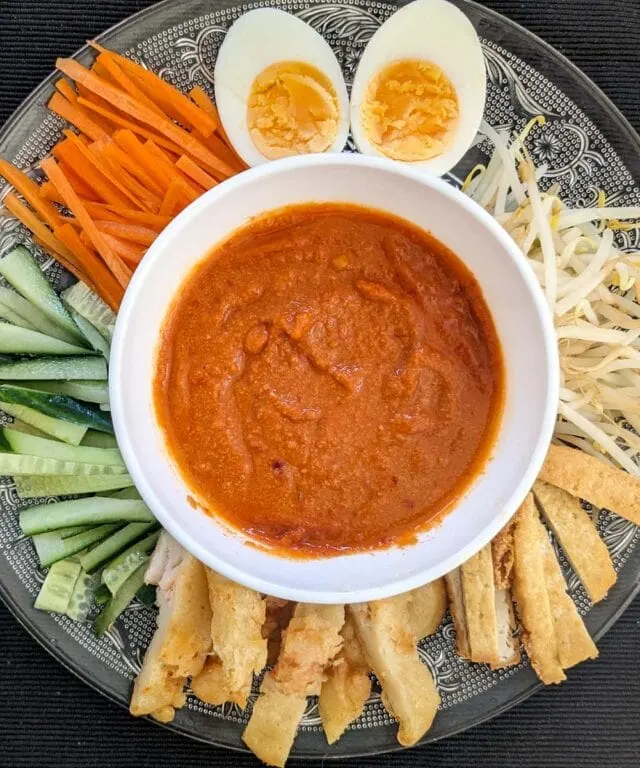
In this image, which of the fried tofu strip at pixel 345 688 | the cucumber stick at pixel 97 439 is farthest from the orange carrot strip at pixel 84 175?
the fried tofu strip at pixel 345 688

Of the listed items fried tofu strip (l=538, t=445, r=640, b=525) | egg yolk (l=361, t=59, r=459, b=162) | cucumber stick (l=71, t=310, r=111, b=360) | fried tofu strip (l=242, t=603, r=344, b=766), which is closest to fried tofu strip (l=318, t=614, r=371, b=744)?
fried tofu strip (l=242, t=603, r=344, b=766)

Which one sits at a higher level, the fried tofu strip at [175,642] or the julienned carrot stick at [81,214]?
the julienned carrot stick at [81,214]

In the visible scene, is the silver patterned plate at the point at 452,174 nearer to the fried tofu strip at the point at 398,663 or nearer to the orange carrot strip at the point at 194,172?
the fried tofu strip at the point at 398,663

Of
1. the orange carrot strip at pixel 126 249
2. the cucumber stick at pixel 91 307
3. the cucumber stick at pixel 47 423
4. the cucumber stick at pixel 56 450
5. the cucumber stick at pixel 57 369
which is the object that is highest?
the orange carrot strip at pixel 126 249

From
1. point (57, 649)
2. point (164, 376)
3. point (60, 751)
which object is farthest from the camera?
point (60, 751)

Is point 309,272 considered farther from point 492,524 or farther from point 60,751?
point 60,751

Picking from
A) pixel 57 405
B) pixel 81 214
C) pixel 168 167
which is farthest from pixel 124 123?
pixel 57 405

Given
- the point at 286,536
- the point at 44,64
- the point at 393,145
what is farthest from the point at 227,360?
the point at 44,64
